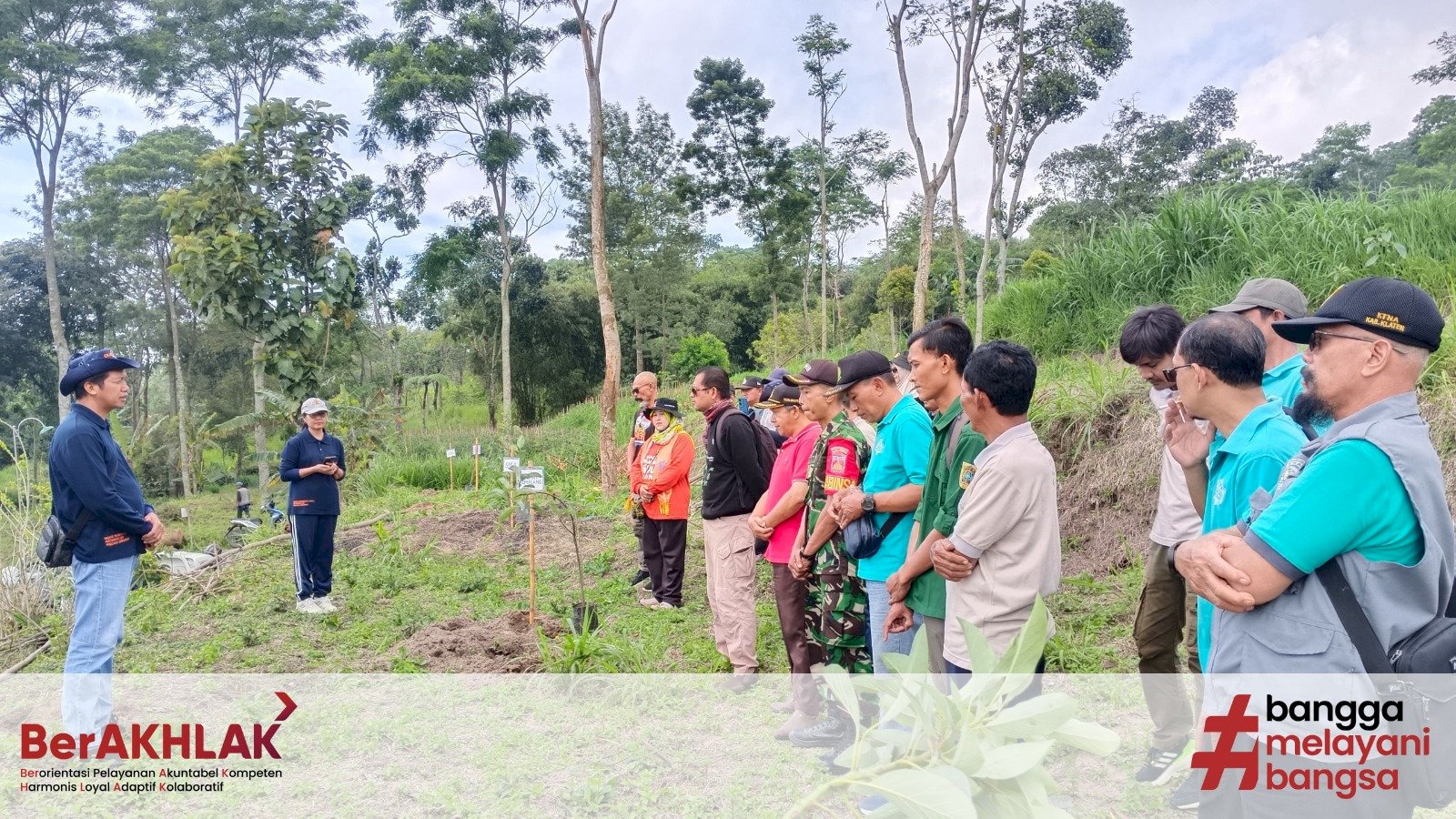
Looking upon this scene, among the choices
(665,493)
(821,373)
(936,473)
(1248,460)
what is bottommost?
(665,493)

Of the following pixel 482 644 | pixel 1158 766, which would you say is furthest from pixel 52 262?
pixel 1158 766

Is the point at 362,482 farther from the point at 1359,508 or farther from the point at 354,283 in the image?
the point at 1359,508

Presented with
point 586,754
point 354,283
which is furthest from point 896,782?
point 354,283

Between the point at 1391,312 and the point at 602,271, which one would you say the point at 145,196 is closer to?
the point at 602,271

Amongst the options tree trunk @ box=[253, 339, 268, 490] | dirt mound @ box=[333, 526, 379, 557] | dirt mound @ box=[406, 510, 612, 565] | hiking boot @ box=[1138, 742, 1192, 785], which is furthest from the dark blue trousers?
tree trunk @ box=[253, 339, 268, 490]

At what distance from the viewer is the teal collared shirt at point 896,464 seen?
117 inches

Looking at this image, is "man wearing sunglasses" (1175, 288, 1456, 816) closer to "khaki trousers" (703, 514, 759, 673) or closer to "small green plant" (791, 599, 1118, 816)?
"small green plant" (791, 599, 1118, 816)

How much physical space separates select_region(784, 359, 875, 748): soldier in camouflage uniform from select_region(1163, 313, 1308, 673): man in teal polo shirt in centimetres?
137

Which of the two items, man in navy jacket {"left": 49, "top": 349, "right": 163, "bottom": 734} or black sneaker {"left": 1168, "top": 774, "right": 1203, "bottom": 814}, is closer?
black sneaker {"left": 1168, "top": 774, "right": 1203, "bottom": 814}

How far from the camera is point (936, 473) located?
9.02 feet

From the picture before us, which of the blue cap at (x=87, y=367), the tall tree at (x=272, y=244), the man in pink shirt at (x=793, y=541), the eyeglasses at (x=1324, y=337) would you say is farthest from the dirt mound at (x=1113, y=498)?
the tall tree at (x=272, y=244)

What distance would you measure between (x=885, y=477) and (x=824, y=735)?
122 cm

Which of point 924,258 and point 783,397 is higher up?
point 924,258

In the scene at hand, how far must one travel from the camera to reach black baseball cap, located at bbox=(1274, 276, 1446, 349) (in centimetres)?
150
